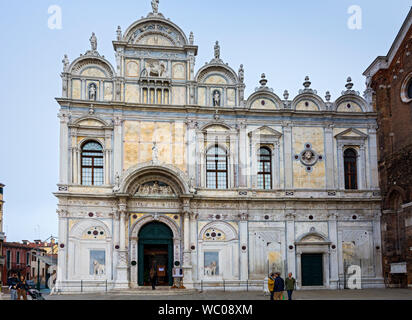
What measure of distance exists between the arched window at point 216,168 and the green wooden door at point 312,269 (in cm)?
624

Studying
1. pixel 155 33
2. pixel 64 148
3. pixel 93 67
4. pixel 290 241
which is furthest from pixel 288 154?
pixel 64 148

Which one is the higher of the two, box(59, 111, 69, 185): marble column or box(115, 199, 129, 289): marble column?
box(59, 111, 69, 185): marble column

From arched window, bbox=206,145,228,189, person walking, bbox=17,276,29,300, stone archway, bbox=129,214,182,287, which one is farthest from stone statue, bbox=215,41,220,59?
person walking, bbox=17,276,29,300

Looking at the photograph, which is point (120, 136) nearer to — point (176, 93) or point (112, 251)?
point (176, 93)

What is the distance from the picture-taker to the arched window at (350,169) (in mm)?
31906

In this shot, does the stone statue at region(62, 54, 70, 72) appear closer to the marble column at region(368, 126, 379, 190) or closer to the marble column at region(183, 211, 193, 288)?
the marble column at region(183, 211, 193, 288)

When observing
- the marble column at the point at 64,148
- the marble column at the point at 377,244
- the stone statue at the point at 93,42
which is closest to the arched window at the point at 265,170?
the marble column at the point at 377,244

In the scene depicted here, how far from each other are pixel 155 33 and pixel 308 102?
9.98 meters

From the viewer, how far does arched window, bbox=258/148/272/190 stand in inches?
1230

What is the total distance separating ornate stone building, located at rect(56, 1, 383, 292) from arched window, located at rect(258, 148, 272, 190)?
0.20 ft

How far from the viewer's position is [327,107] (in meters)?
32.1

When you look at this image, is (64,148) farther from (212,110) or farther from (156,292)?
(156,292)

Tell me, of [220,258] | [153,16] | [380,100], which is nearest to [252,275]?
[220,258]

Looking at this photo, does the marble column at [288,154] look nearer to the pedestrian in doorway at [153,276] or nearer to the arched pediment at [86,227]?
the pedestrian in doorway at [153,276]
